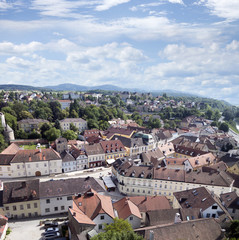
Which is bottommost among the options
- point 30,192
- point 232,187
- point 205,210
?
point 232,187

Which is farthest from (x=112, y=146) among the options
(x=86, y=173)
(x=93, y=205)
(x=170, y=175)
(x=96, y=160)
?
(x=93, y=205)

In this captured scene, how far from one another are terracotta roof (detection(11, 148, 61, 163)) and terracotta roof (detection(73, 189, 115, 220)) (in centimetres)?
2569

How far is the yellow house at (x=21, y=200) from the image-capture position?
118 ft

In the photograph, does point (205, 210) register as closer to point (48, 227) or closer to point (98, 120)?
point (48, 227)

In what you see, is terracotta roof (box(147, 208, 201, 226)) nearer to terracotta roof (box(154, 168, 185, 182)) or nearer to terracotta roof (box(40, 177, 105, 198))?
terracotta roof (box(154, 168, 185, 182))

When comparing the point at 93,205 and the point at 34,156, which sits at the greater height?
the point at 34,156

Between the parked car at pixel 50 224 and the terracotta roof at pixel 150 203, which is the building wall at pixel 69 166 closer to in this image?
the parked car at pixel 50 224

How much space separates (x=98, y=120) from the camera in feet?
378

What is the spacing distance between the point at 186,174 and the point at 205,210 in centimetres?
1275

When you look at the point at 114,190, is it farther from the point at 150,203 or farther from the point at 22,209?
the point at 22,209

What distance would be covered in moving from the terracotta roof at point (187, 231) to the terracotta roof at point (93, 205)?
672 cm

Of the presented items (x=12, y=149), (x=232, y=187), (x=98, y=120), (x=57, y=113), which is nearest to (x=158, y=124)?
(x=98, y=120)

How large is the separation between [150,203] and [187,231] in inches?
431

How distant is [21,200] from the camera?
36.4 metres
